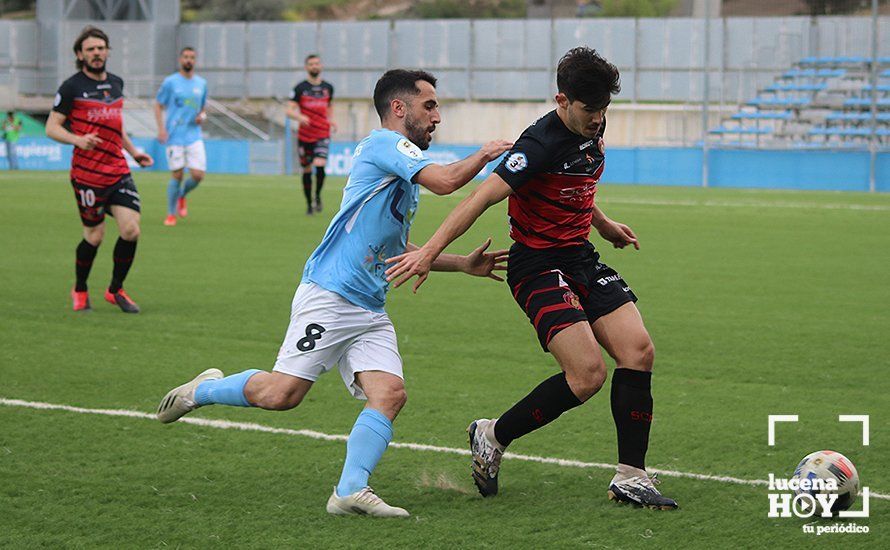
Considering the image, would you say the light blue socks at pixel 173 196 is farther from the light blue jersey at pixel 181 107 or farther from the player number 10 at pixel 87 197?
the player number 10 at pixel 87 197

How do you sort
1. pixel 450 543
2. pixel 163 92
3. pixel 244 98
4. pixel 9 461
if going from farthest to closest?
1. pixel 244 98
2. pixel 163 92
3. pixel 9 461
4. pixel 450 543

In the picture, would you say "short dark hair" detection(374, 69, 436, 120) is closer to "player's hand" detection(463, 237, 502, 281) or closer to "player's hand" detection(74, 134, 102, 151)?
"player's hand" detection(463, 237, 502, 281)

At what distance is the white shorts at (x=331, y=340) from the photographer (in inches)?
202

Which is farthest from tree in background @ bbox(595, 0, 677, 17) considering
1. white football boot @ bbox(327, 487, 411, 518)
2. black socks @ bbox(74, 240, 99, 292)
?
white football boot @ bbox(327, 487, 411, 518)

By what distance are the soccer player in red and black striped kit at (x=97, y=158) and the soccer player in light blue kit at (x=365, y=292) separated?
17.2 feet

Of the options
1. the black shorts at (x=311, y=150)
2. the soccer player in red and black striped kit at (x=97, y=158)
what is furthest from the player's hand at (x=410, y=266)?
the black shorts at (x=311, y=150)

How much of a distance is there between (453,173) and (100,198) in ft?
19.3

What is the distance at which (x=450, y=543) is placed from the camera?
15.2ft

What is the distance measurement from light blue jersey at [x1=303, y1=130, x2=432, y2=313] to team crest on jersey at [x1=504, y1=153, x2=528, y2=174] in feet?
1.33

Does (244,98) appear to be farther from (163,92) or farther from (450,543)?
(450,543)

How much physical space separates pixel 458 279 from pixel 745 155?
19.6 m

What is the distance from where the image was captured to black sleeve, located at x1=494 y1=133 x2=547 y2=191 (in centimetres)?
507

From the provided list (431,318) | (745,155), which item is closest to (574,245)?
(431,318)

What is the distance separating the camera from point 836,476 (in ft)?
16.3
